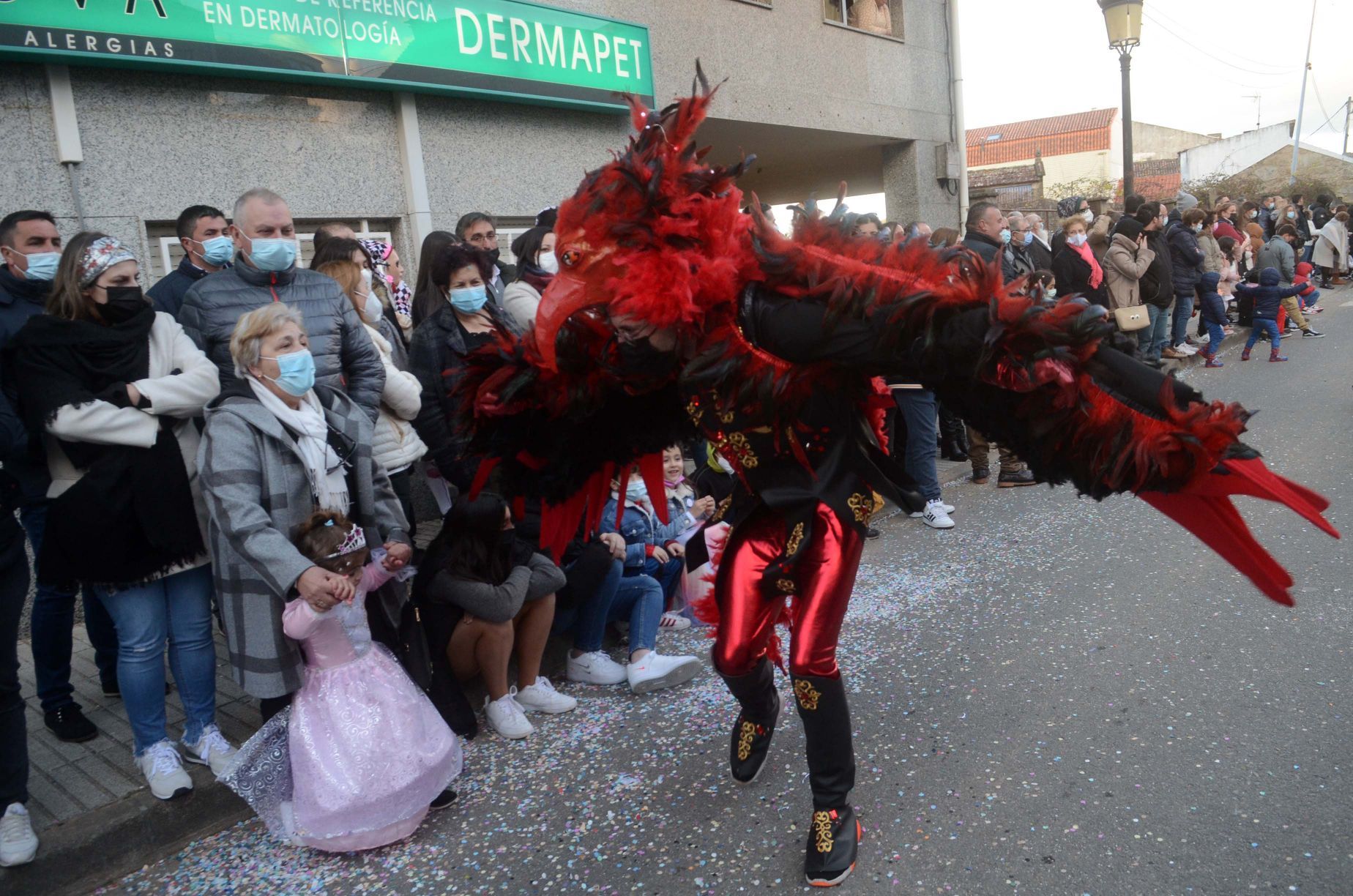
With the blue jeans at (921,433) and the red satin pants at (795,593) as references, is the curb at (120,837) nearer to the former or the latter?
the red satin pants at (795,593)

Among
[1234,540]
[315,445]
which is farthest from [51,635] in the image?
[1234,540]

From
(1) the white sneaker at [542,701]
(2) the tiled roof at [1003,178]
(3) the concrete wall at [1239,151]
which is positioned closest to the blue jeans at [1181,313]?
(1) the white sneaker at [542,701]

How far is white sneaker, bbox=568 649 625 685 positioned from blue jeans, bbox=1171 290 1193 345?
974 centimetres

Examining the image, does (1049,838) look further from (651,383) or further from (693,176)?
(693,176)

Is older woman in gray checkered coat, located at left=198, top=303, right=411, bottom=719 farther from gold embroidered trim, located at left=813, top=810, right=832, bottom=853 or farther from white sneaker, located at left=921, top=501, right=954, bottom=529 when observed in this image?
white sneaker, located at left=921, top=501, right=954, bottom=529

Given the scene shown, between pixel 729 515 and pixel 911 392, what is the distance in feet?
11.3

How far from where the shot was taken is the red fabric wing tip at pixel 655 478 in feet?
10.4

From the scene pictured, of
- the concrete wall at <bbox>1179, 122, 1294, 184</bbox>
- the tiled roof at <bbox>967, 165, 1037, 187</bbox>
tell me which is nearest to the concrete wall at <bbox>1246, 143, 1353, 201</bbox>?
the concrete wall at <bbox>1179, 122, 1294, 184</bbox>

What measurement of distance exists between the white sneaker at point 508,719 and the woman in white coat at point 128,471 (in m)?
0.93

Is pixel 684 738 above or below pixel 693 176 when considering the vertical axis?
below

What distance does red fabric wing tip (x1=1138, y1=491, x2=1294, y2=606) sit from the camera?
2.10 meters

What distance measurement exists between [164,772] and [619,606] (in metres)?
1.85

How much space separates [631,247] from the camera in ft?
7.72

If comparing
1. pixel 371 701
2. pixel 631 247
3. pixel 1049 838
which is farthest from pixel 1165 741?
pixel 371 701
